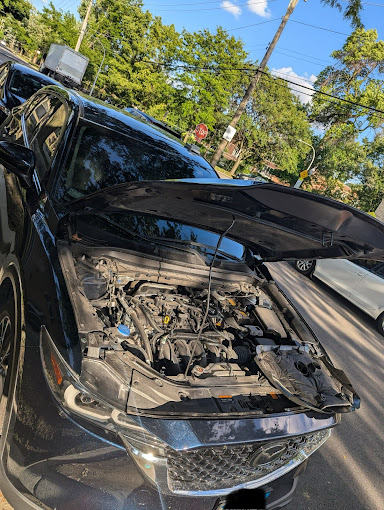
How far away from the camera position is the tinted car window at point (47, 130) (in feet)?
8.17

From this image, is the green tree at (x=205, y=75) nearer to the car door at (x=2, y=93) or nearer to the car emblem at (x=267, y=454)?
the car door at (x=2, y=93)

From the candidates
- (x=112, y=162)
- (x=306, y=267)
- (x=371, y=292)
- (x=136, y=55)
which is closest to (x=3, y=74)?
(x=112, y=162)

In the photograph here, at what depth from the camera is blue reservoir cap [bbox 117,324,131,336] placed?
1.75m

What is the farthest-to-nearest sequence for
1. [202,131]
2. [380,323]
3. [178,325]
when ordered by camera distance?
[202,131] → [380,323] → [178,325]

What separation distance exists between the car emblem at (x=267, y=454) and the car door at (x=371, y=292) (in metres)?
5.73

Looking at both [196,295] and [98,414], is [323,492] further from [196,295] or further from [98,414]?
[98,414]

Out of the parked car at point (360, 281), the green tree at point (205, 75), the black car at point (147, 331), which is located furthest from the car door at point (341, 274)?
the green tree at point (205, 75)

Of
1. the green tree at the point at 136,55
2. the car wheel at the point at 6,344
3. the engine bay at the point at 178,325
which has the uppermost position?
the green tree at the point at 136,55

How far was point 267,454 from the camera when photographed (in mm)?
1626

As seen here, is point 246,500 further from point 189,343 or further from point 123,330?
point 123,330

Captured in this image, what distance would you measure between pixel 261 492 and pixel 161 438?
2.40 feet

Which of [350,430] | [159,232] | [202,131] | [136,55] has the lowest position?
[350,430]

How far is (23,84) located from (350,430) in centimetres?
662

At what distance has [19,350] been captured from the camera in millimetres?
1605
